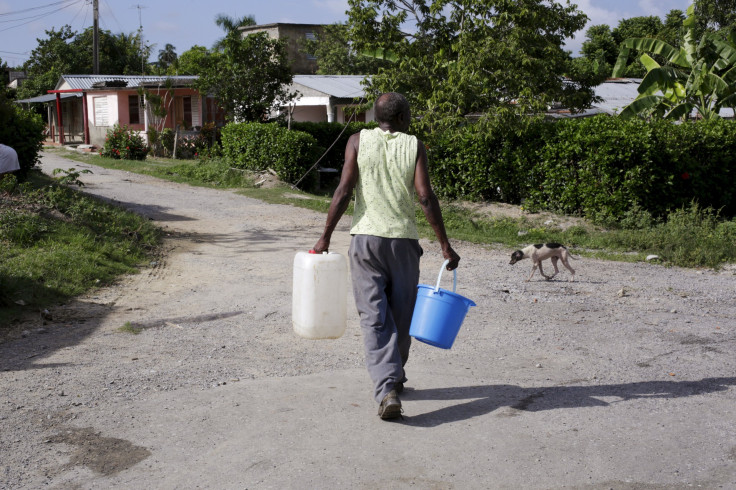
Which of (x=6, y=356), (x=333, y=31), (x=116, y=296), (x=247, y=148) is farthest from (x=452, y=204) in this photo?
(x=333, y=31)

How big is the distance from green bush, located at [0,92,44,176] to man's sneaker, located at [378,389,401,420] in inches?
432

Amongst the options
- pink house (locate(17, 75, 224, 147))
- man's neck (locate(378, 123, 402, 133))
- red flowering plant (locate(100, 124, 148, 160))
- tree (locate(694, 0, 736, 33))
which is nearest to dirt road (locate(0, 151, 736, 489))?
A: man's neck (locate(378, 123, 402, 133))

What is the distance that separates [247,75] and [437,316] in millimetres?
18199

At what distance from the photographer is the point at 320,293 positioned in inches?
186

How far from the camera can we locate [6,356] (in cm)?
575

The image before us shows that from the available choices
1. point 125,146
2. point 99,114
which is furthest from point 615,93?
point 99,114

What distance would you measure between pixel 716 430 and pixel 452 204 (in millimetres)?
11213

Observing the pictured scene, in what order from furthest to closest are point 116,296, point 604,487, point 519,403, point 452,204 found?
point 452,204 → point 116,296 → point 519,403 → point 604,487

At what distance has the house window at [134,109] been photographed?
31.2 meters

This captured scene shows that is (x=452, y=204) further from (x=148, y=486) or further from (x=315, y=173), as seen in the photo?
(x=148, y=486)

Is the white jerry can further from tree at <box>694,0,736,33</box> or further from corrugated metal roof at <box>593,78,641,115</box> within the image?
tree at <box>694,0,736,33</box>

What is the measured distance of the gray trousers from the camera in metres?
4.36

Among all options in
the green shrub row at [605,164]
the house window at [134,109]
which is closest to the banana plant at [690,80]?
the green shrub row at [605,164]

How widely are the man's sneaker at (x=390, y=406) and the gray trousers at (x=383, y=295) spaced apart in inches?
1.8
